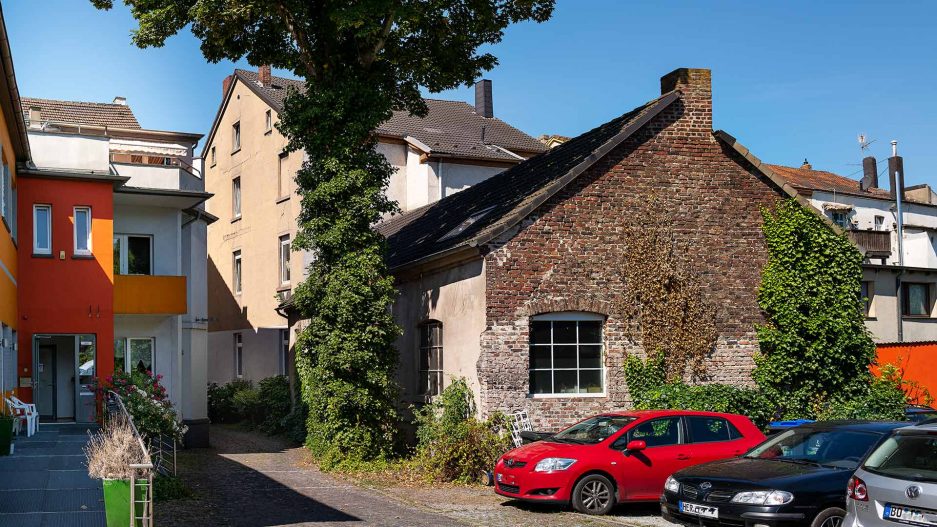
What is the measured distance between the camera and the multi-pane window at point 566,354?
18.9m

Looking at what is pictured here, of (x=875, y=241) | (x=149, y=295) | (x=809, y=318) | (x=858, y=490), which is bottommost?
(x=858, y=490)

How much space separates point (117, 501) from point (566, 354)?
32.5 feet

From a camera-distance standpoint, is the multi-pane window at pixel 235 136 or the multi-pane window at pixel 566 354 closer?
the multi-pane window at pixel 566 354

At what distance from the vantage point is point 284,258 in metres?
33.8

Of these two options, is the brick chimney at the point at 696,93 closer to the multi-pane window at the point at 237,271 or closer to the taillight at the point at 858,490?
the taillight at the point at 858,490

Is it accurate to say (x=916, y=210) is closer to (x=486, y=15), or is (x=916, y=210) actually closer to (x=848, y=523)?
(x=486, y=15)

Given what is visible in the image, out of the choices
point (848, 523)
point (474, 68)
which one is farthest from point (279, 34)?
point (848, 523)

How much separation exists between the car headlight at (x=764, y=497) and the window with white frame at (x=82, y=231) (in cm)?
1560

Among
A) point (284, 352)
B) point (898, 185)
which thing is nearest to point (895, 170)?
point (898, 185)

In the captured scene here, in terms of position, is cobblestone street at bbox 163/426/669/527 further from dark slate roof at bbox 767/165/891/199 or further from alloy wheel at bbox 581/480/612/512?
dark slate roof at bbox 767/165/891/199

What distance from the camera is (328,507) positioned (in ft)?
49.5

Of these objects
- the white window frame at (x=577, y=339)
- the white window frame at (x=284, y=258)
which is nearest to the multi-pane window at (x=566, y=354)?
the white window frame at (x=577, y=339)

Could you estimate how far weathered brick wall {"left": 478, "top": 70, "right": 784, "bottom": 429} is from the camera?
18594mm

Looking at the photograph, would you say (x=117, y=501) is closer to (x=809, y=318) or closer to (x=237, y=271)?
(x=809, y=318)
